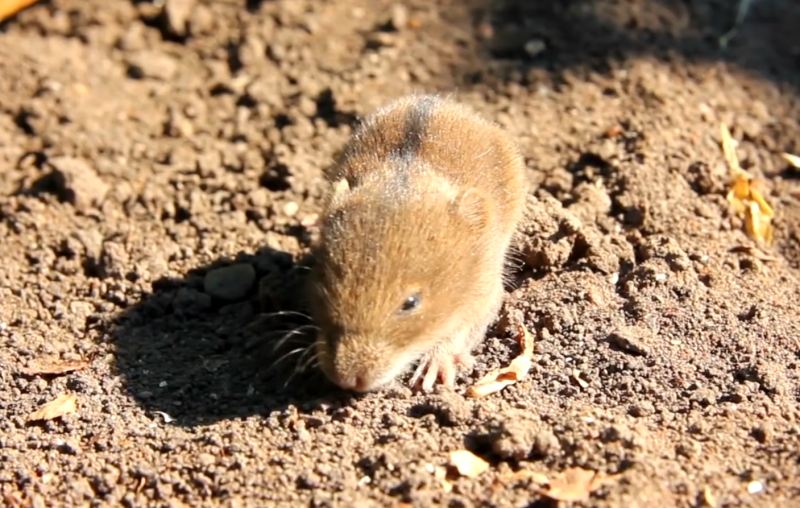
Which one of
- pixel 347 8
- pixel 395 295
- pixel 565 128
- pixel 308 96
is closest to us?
pixel 395 295

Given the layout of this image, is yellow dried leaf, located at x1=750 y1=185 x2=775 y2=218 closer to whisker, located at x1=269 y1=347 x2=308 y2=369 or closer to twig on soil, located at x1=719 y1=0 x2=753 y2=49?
twig on soil, located at x1=719 y1=0 x2=753 y2=49

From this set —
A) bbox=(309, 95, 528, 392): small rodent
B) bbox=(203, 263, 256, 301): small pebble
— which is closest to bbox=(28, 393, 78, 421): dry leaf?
bbox=(203, 263, 256, 301): small pebble

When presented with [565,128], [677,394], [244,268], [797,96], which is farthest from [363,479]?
[797,96]

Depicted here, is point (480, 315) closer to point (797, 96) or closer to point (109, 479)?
point (109, 479)

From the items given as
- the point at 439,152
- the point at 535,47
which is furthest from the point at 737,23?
the point at 439,152

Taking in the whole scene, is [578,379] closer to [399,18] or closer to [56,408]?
[56,408]
